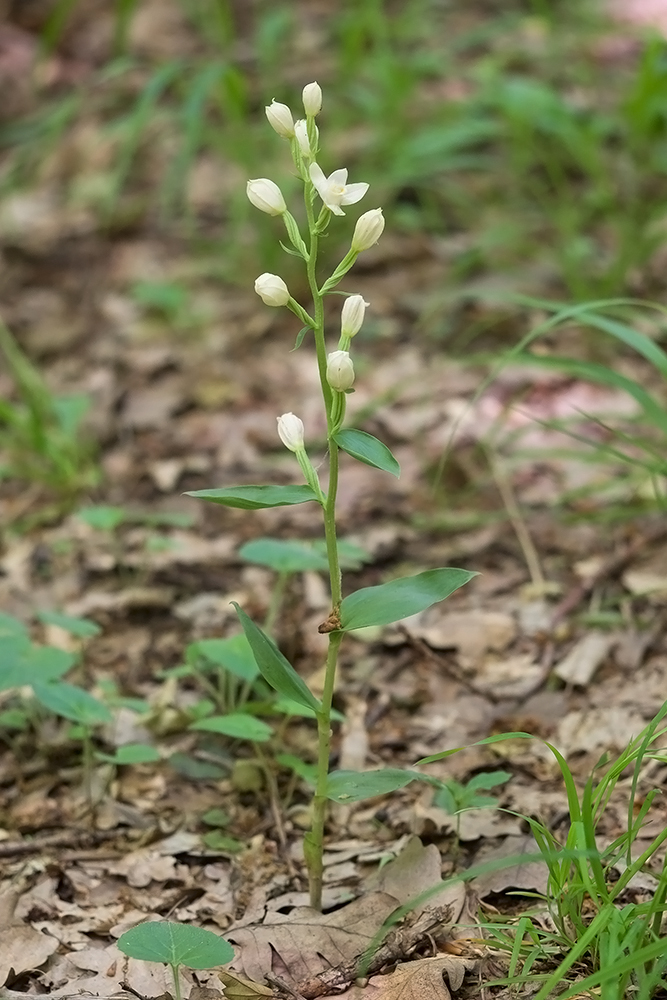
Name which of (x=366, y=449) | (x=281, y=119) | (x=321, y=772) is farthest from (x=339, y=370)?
(x=321, y=772)

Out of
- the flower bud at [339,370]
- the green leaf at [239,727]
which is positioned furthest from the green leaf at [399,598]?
the green leaf at [239,727]

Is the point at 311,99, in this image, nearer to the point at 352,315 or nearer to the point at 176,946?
the point at 352,315

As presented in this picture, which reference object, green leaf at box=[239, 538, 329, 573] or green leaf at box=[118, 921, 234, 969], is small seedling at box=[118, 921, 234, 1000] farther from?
green leaf at box=[239, 538, 329, 573]

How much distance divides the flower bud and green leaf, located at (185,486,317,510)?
145mm

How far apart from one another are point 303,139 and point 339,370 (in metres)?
0.31

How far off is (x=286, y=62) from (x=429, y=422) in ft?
7.76

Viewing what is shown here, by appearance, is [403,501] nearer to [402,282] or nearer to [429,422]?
Answer: [429,422]

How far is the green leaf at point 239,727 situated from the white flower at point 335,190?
2.71 feet

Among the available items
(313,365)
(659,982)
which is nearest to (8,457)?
(313,365)

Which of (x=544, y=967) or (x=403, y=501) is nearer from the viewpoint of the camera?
(x=544, y=967)

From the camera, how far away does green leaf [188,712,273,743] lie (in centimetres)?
156

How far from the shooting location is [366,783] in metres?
1.29

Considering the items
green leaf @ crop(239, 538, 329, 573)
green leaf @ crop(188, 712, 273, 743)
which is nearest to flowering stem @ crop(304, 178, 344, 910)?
green leaf @ crop(188, 712, 273, 743)

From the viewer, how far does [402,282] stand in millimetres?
3389
